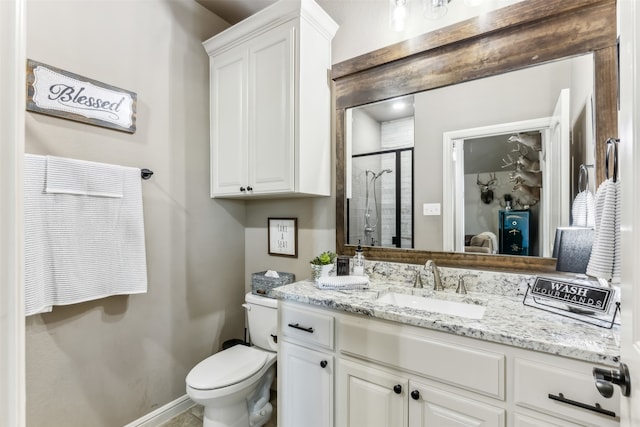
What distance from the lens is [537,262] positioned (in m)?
1.37

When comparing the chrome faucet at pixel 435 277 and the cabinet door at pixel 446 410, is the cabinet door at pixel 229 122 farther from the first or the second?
the cabinet door at pixel 446 410

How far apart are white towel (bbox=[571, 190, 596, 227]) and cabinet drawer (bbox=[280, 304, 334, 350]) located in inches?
43.7

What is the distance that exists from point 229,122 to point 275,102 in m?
0.41

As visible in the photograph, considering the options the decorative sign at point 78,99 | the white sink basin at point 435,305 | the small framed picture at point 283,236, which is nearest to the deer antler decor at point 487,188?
the white sink basin at point 435,305

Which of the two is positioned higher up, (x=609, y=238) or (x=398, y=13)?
(x=398, y=13)

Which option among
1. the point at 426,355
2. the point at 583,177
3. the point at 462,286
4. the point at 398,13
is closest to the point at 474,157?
the point at 583,177

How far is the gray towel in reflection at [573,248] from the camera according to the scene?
1192 millimetres

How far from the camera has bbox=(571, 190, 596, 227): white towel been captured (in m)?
1.22

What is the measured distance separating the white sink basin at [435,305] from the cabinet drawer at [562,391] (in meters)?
0.34

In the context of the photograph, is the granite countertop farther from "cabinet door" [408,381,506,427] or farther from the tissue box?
the tissue box

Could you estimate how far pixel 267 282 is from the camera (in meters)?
2.07

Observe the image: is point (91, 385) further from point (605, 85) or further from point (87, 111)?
point (605, 85)

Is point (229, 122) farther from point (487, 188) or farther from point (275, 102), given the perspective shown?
point (487, 188)

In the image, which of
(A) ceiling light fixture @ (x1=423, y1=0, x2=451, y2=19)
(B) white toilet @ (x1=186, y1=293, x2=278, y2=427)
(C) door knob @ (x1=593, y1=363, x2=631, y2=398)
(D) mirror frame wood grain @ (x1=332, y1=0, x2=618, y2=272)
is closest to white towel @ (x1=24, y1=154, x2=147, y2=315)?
(B) white toilet @ (x1=186, y1=293, x2=278, y2=427)
